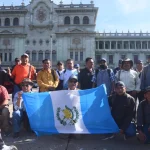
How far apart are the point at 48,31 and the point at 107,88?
1701 inches

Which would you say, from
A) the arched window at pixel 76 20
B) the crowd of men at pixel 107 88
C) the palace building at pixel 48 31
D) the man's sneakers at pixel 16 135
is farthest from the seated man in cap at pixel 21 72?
the arched window at pixel 76 20

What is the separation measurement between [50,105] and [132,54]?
156ft

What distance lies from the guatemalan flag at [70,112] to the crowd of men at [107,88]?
0.84 ft

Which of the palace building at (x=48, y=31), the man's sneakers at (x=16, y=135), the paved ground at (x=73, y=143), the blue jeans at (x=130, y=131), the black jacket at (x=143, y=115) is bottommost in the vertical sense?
the paved ground at (x=73, y=143)

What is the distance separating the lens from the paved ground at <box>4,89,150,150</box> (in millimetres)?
5363

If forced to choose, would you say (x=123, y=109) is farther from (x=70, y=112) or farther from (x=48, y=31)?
(x=48, y=31)

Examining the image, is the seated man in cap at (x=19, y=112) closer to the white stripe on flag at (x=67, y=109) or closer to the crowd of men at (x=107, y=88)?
the crowd of men at (x=107, y=88)

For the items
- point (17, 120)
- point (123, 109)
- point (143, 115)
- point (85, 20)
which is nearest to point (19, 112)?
point (17, 120)

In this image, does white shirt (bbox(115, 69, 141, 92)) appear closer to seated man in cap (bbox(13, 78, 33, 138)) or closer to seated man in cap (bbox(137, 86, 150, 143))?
seated man in cap (bbox(137, 86, 150, 143))

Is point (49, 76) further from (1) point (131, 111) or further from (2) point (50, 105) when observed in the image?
(1) point (131, 111)

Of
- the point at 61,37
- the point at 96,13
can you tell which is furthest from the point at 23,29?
the point at 96,13

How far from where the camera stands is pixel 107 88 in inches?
284

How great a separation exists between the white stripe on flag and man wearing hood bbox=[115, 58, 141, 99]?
1.54m

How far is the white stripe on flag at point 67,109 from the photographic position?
19.1ft
